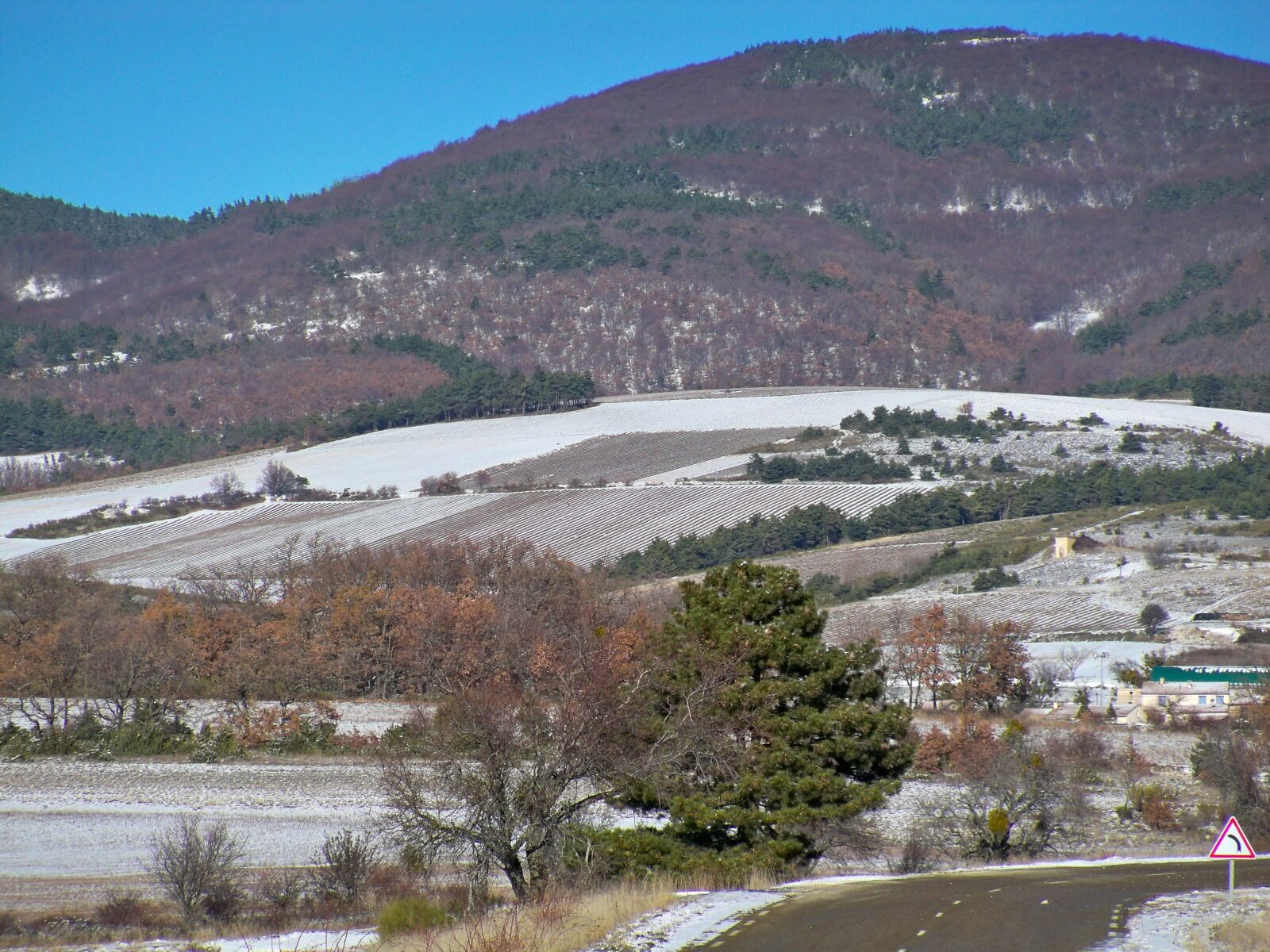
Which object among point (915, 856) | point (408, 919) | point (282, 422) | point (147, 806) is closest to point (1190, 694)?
point (915, 856)

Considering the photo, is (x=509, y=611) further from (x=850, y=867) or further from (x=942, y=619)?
(x=850, y=867)

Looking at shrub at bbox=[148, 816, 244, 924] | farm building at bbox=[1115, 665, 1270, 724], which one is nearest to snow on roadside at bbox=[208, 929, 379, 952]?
shrub at bbox=[148, 816, 244, 924]

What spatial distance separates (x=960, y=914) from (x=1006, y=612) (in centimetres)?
4345

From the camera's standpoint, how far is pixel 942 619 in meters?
46.0

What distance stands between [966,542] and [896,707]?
1961 inches

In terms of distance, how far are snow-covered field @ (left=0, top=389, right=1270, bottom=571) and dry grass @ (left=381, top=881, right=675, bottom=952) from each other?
8068 centimetres

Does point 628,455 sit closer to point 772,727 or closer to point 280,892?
point 280,892

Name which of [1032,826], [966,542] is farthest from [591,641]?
[966,542]

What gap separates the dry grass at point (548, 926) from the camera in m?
11.8

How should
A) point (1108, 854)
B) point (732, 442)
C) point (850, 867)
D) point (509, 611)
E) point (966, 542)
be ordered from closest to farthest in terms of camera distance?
1. point (850, 867)
2. point (1108, 854)
3. point (509, 611)
4. point (966, 542)
5. point (732, 442)

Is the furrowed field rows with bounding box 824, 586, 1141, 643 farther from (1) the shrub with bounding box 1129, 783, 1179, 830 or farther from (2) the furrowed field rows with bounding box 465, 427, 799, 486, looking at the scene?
(2) the furrowed field rows with bounding box 465, 427, 799, 486

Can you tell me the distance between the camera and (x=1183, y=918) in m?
13.0

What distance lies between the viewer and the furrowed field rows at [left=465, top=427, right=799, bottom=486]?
307ft

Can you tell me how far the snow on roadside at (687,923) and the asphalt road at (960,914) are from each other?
0.18 metres
